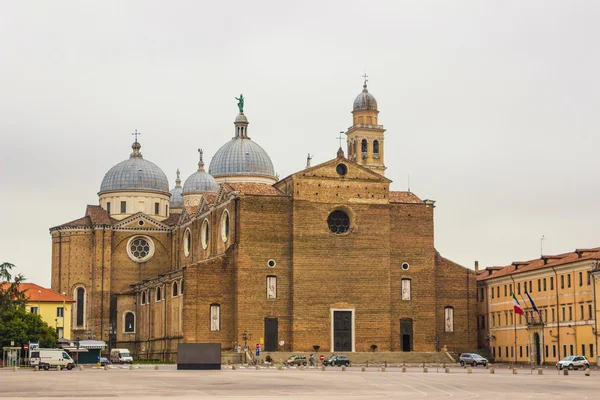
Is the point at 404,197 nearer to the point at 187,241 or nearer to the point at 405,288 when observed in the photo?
the point at 405,288

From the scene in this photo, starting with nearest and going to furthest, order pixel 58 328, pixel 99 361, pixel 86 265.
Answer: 1. pixel 99 361
2. pixel 58 328
3. pixel 86 265

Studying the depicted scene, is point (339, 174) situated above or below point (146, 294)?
above

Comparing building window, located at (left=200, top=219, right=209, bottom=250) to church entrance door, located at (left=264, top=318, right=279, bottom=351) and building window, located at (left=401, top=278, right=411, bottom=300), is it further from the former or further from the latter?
building window, located at (left=401, top=278, right=411, bottom=300)

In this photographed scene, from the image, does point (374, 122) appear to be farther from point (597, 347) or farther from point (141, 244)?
point (597, 347)

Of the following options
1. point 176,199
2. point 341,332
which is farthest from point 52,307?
point 176,199

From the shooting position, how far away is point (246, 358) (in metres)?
79.1

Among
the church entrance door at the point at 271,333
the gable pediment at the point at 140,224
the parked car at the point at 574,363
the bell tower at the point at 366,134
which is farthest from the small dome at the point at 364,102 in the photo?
the parked car at the point at 574,363

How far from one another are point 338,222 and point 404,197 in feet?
23.5

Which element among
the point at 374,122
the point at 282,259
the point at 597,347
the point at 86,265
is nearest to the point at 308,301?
the point at 282,259

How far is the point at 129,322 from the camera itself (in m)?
102

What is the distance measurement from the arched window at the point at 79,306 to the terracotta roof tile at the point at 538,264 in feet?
121

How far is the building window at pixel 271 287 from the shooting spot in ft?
274

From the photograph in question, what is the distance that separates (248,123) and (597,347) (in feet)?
162

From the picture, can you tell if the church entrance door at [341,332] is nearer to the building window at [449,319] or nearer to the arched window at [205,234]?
the building window at [449,319]
